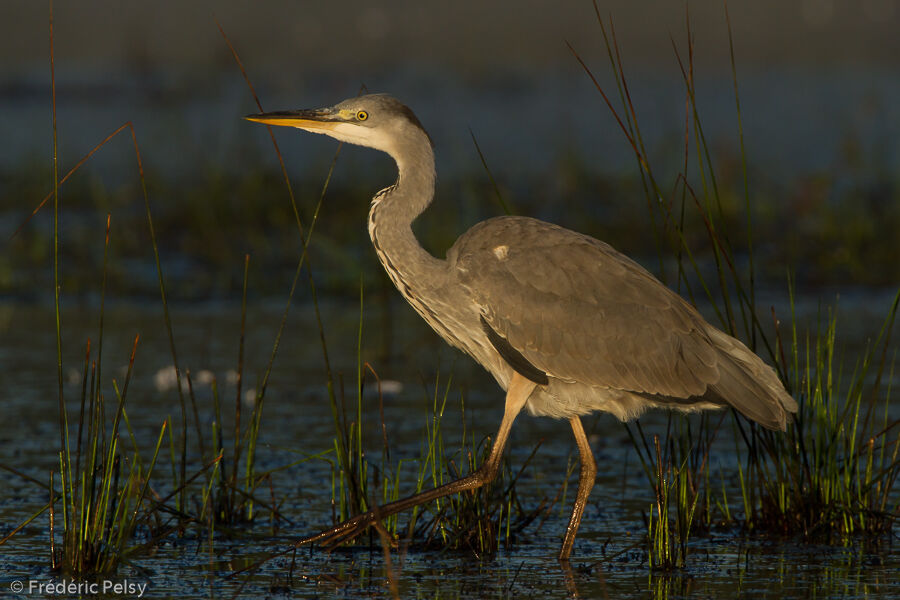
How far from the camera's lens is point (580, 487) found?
5980 mm

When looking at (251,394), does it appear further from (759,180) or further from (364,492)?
(759,180)

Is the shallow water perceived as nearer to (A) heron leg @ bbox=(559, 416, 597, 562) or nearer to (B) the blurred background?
(A) heron leg @ bbox=(559, 416, 597, 562)

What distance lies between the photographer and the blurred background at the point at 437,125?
488 inches

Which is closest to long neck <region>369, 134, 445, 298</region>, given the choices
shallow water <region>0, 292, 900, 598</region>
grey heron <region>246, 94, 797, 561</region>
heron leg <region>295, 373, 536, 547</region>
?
grey heron <region>246, 94, 797, 561</region>

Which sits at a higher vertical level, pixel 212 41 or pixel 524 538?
pixel 212 41

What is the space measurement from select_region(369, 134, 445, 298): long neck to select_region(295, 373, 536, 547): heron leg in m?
0.61

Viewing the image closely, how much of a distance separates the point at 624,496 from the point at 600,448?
936mm

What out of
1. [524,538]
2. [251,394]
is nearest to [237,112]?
[251,394]

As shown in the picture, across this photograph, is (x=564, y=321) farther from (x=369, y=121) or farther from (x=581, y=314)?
(x=369, y=121)

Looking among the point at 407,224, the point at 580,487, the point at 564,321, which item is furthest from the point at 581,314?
the point at 407,224

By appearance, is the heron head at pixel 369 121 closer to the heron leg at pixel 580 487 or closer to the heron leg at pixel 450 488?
the heron leg at pixel 450 488

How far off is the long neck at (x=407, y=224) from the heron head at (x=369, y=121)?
70 millimetres

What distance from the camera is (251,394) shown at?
27.9 ft

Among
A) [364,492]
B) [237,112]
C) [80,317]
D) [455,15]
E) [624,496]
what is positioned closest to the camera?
[364,492]
